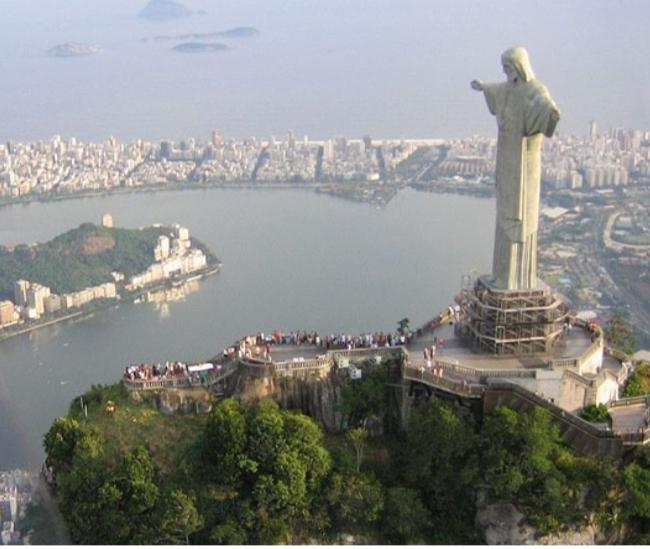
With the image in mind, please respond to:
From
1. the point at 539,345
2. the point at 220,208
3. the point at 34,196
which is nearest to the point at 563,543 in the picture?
the point at 539,345

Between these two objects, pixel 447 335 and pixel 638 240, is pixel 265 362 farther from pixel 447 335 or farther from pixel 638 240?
pixel 638 240

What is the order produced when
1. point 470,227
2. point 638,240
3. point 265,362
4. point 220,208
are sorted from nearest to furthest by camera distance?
point 265,362
point 638,240
point 470,227
point 220,208

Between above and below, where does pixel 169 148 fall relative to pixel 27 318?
above

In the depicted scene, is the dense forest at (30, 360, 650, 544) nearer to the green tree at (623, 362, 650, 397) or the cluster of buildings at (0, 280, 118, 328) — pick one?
the green tree at (623, 362, 650, 397)

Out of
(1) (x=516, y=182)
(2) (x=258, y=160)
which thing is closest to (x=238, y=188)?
(2) (x=258, y=160)

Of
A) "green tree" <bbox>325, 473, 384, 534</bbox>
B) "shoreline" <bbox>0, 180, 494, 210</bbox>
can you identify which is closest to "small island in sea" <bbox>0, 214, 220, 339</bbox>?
"shoreline" <bbox>0, 180, 494, 210</bbox>

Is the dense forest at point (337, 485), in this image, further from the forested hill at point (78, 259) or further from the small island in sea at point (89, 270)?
the forested hill at point (78, 259)

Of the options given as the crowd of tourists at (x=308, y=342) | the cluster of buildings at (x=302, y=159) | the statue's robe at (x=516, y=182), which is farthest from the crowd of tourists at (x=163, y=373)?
the cluster of buildings at (x=302, y=159)
